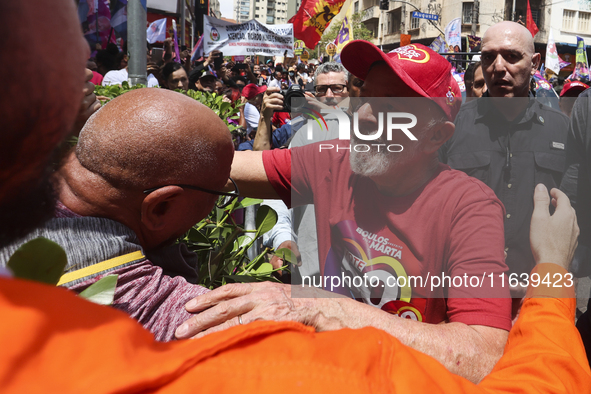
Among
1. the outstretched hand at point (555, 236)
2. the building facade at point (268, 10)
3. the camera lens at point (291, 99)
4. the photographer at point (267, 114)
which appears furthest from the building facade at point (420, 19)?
the building facade at point (268, 10)

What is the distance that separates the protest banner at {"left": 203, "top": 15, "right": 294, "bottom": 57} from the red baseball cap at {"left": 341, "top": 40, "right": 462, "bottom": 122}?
6.73 metres

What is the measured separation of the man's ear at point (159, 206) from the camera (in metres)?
1.07

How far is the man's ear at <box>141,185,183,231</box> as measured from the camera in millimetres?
1074

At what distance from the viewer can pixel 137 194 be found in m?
1.08

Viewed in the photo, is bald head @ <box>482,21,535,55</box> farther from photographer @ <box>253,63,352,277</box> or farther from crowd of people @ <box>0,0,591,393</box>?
photographer @ <box>253,63,352,277</box>

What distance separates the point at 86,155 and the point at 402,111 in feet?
3.84

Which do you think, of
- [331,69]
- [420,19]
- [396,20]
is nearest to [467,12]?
[420,19]

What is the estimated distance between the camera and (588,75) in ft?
38.0

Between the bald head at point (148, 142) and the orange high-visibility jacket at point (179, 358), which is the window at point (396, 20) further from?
the orange high-visibility jacket at point (179, 358)

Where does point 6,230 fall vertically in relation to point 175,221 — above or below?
above

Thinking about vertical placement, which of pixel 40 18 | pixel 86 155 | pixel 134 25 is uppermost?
pixel 134 25

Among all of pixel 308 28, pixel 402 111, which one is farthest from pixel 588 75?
pixel 402 111

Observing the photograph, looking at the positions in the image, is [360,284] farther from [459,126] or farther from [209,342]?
[459,126]

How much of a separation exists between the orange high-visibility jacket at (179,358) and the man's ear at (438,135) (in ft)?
4.03
